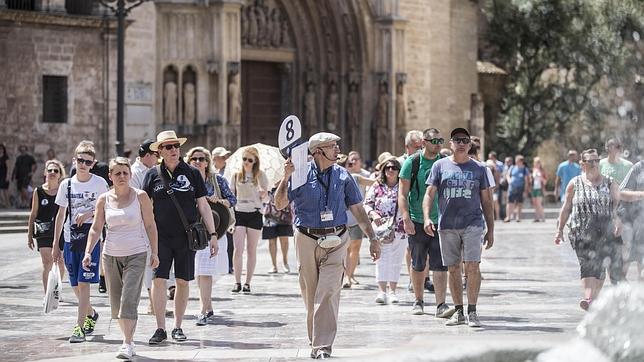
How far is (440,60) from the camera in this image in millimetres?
47469

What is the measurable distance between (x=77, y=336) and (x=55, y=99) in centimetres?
2206

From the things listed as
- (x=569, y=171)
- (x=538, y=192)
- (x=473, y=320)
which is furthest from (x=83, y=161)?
(x=538, y=192)

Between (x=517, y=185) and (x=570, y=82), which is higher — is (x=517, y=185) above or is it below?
below

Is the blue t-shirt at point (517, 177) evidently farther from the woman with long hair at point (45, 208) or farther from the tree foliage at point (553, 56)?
the woman with long hair at point (45, 208)

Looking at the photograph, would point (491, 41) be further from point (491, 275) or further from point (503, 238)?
point (491, 275)

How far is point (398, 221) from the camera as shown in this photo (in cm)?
1586

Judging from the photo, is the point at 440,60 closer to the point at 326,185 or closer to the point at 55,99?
the point at 55,99

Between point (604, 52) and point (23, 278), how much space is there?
34.4 m

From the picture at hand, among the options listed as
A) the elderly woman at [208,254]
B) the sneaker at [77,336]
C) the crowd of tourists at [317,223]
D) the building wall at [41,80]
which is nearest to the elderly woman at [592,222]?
the crowd of tourists at [317,223]

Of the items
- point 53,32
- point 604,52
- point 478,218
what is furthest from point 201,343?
point 604,52

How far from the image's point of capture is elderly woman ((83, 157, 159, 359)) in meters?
11.3

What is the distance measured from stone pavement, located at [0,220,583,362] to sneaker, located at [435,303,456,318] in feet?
0.39

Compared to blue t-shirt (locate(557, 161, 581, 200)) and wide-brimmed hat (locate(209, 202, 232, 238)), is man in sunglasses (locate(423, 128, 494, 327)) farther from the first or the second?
blue t-shirt (locate(557, 161, 581, 200))

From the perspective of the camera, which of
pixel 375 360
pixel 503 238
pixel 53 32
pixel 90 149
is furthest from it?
pixel 53 32
